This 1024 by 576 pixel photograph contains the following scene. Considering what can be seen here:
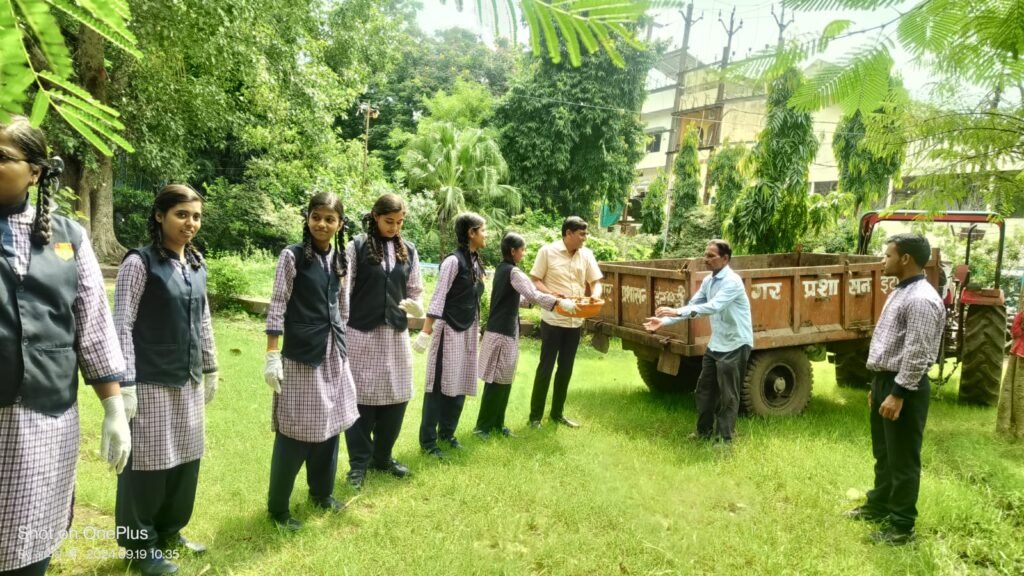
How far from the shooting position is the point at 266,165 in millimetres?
15273

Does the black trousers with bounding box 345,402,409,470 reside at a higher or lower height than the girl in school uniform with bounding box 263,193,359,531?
lower

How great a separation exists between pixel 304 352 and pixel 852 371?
623cm

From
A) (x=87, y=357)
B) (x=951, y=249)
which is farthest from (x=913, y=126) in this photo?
(x=951, y=249)

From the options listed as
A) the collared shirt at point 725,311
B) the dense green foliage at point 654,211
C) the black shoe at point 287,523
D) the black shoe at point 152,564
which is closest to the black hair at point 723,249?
the collared shirt at point 725,311

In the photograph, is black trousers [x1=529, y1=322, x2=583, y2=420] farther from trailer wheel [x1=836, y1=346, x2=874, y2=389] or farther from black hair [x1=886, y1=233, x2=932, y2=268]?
trailer wheel [x1=836, y1=346, x2=874, y2=389]

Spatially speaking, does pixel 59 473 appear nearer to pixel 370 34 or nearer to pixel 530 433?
pixel 530 433

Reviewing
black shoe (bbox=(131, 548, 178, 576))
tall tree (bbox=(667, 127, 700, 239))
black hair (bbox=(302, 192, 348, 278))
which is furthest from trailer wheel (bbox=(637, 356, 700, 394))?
tall tree (bbox=(667, 127, 700, 239))

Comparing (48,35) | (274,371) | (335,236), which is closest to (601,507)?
(274,371)

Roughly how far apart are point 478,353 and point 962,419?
15.1 feet

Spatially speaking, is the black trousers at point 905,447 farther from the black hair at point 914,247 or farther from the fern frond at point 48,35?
the fern frond at point 48,35

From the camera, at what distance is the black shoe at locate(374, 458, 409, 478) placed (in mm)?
3695

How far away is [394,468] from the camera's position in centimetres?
371

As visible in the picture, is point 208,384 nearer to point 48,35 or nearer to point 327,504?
point 327,504

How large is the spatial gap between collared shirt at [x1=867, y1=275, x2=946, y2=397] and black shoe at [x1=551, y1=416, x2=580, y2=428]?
92.5 inches
